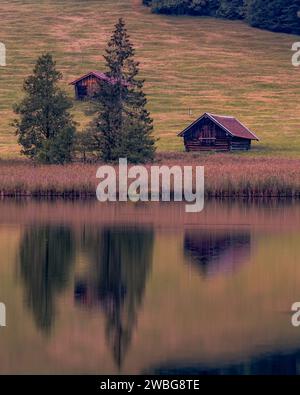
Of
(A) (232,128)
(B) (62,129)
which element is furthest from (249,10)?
(B) (62,129)

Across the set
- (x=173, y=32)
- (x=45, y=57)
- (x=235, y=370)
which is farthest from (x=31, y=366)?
(x=173, y=32)

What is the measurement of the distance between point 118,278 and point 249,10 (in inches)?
4437

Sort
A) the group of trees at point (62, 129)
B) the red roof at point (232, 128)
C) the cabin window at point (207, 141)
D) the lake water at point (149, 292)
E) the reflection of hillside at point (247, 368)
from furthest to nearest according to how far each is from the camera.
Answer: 1. the cabin window at point (207, 141)
2. the red roof at point (232, 128)
3. the group of trees at point (62, 129)
4. the lake water at point (149, 292)
5. the reflection of hillside at point (247, 368)

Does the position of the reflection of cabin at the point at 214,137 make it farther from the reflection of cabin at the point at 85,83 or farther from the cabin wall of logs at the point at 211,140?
the reflection of cabin at the point at 85,83

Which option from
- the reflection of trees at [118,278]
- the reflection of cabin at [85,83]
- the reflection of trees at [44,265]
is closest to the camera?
the reflection of trees at [118,278]

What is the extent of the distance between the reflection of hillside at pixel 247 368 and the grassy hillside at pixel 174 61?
6195 cm

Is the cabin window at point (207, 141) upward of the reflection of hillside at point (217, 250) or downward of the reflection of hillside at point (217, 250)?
downward

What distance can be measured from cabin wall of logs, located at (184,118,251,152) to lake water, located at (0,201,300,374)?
3813 centimetres

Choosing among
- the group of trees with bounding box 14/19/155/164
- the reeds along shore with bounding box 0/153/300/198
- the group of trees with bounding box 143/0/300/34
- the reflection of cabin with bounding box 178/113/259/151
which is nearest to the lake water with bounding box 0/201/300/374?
the reeds along shore with bounding box 0/153/300/198

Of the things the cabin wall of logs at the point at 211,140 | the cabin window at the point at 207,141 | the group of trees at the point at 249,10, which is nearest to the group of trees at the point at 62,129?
the cabin wall of logs at the point at 211,140

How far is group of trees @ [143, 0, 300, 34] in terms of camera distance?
452 ft

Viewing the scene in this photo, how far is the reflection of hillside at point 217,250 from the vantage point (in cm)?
3647

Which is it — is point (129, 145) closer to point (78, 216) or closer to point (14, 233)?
point (78, 216)

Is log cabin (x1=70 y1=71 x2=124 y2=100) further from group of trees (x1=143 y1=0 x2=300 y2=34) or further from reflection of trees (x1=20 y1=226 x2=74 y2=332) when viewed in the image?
reflection of trees (x1=20 y1=226 x2=74 y2=332)
